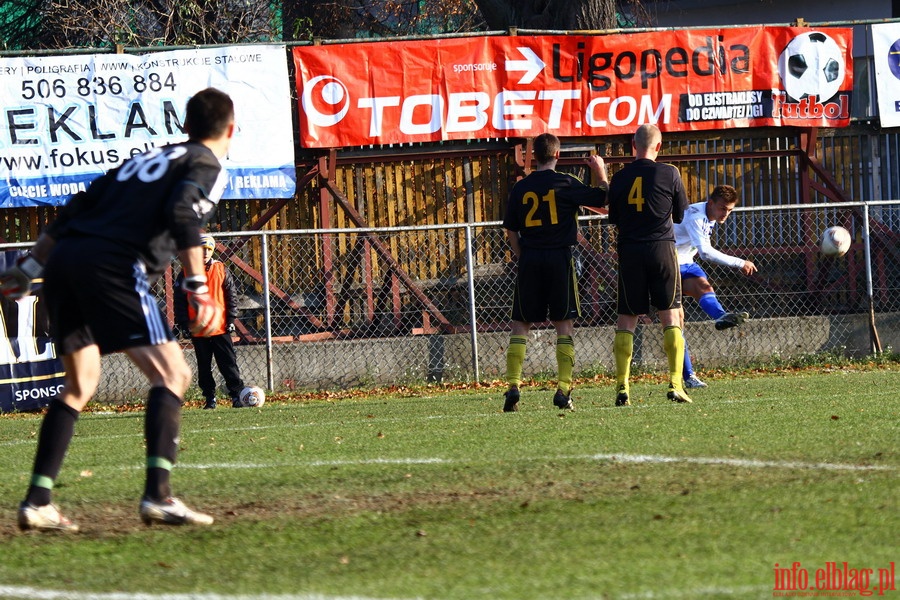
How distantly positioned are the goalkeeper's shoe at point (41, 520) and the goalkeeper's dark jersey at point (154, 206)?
114 centimetres

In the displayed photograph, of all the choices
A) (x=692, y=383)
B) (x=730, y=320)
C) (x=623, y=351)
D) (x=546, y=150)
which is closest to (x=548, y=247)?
A: (x=546, y=150)

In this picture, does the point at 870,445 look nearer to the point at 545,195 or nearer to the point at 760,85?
the point at 545,195

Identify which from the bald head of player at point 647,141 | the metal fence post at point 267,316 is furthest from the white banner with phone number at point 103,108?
the bald head of player at point 647,141

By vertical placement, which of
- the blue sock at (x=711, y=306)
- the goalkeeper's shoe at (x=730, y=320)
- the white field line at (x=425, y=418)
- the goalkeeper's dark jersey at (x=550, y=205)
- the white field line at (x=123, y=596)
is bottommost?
the white field line at (x=425, y=418)

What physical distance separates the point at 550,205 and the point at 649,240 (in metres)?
0.88

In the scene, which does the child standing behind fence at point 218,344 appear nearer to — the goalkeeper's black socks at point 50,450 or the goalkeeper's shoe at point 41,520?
the goalkeeper's black socks at point 50,450

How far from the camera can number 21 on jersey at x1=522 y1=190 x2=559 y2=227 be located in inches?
410

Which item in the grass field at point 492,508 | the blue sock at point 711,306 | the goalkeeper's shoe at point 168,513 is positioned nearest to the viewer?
the grass field at point 492,508

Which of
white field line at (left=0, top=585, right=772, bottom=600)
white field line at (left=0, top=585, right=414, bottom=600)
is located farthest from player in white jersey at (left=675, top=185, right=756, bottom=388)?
white field line at (left=0, top=585, right=414, bottom=600)

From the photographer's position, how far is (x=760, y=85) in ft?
54.5

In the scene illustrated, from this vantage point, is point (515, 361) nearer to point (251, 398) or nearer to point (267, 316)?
point (251, 398)

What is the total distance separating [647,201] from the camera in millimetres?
10453

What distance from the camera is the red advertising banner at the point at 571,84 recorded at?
→ 15.8m

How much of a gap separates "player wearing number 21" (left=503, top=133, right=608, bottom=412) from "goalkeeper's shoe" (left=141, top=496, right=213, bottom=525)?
204 inches
